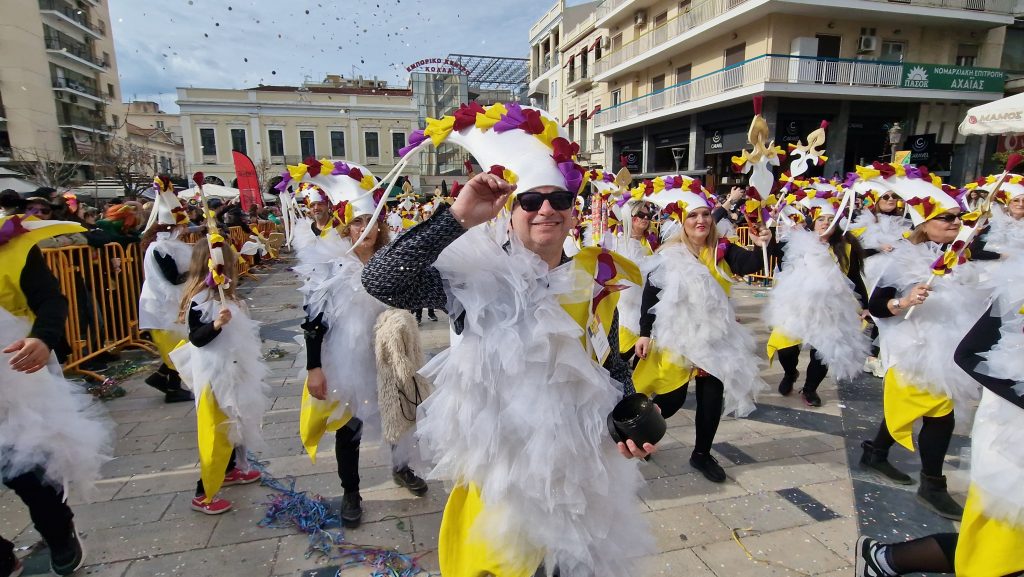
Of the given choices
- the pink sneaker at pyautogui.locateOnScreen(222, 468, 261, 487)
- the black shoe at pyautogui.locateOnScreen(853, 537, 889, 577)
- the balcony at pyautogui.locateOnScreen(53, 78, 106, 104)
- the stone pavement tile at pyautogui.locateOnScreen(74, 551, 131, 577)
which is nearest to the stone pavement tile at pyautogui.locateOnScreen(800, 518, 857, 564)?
the black shoe at pyautogui.locateOnScreen(853, 537, 889, 577)

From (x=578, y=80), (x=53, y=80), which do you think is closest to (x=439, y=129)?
(x=578, y=80)

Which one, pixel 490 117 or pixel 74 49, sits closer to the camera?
pixel 490 117

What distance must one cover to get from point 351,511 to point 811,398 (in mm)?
4333

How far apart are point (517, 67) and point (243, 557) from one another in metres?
47.5

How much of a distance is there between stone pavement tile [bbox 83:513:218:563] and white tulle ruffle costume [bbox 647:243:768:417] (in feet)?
10.3

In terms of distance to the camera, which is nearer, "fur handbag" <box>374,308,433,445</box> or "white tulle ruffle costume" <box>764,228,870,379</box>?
"fur handbag" <box>374,308,433,445</box>

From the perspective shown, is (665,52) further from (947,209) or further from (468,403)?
(468,403)

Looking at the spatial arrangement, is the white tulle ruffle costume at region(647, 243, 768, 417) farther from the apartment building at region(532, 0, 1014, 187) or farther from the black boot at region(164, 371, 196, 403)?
the apartment building at region(532, 0, 1014, 187)

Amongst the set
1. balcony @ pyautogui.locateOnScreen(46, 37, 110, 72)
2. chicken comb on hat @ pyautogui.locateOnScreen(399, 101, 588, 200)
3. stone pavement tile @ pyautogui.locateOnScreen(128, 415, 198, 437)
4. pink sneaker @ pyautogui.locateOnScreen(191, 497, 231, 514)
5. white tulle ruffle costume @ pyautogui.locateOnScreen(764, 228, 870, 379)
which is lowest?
stone pavement tile @ pyautogui.locateOnScreen(128, 415, 198, 437)

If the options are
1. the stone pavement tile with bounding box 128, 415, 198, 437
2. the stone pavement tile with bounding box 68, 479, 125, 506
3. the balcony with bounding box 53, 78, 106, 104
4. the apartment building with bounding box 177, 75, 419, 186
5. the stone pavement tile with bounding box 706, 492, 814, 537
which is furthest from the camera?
the apartment building with bounding box 177, 75, 419, 186

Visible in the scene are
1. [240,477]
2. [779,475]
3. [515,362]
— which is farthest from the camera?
[779,475]

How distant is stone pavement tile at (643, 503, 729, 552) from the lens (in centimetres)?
293

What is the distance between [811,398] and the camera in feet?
16.6

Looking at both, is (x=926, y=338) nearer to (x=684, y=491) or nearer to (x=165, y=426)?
(x=684, y=491)
